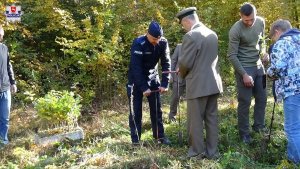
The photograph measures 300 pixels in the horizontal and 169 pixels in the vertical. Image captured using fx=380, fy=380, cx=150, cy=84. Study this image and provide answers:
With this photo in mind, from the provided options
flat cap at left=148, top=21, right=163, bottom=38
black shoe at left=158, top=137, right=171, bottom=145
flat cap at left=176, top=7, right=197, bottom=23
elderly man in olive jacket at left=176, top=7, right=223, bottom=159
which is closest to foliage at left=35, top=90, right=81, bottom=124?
black shoe at left=158, top=137, right=171, bottom=145

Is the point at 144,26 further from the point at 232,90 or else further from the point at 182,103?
the point at 232,90

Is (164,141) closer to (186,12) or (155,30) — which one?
(155,30)

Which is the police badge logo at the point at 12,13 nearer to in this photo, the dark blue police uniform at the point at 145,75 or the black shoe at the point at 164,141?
the dark blue police uniform at the point at 145,75

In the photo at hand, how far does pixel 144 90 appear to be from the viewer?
5.07 m

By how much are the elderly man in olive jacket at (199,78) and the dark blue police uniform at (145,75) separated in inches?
27.9

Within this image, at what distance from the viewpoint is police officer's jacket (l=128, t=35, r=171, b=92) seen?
201 inches

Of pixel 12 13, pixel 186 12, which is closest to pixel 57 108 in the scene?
pixel 186 12

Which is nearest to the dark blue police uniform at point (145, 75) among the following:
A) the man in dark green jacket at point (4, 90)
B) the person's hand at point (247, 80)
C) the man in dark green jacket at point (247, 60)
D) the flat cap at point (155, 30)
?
the flat cap at point (155, 30)

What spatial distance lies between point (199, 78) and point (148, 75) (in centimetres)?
97

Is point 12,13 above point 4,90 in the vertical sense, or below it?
above

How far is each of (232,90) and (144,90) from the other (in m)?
4.24

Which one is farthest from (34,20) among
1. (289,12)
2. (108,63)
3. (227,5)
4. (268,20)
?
(289,12)

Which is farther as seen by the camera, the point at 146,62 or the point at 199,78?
the point at 146,62

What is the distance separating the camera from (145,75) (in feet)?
17.4
